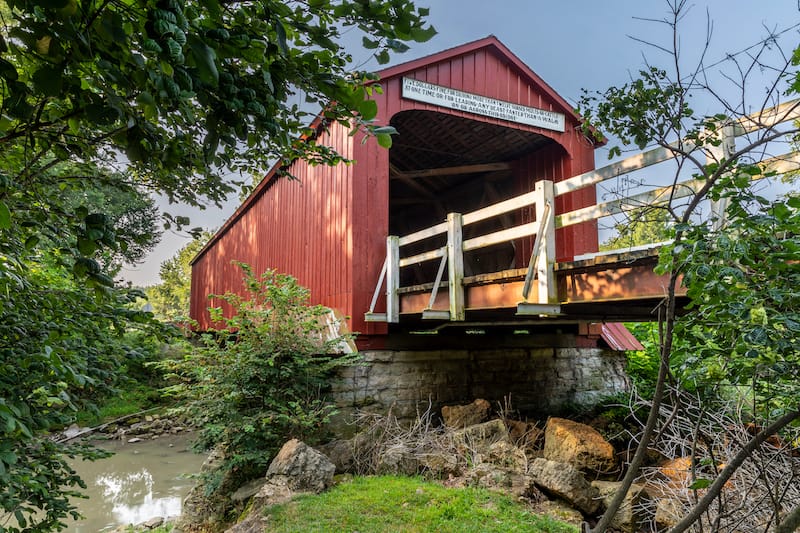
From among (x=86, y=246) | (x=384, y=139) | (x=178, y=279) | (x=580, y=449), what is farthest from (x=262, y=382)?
(x=178, y=279)

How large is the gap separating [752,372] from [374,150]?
5.42 metres

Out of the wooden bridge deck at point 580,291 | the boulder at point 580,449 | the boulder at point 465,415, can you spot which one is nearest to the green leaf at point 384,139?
the wooden bridge deck at point 580,291

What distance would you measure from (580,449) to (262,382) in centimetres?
349

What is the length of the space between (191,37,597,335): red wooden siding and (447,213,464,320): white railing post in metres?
1.67

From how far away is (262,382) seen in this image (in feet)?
16.6

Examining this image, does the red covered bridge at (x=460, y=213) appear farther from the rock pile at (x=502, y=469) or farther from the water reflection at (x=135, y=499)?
the water reflection at (x=135, y=499)

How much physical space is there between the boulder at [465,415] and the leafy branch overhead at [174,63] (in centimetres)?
454

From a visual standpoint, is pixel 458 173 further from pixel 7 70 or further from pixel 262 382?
pixel 7 70

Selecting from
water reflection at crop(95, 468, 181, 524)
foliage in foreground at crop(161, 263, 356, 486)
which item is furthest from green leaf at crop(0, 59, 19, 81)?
water reflection at crop(95, 468, 181, 524)

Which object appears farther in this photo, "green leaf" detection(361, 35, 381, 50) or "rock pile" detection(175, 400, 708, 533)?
"rock pile" detection(175, 400, 708, 533)

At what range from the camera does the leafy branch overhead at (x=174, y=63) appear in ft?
3.00

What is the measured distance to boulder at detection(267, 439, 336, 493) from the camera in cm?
405

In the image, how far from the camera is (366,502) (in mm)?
3750

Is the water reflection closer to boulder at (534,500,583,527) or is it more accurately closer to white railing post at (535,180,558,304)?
boulder at (534,500,583,527)
